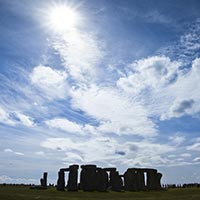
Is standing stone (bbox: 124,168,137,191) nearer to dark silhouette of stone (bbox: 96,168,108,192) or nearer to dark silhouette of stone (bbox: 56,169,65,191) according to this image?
dark silhouette of stone (bbox: 96,168,108,192)

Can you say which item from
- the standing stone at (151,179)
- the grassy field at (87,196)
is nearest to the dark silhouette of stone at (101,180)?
the standing stone at (151,179)

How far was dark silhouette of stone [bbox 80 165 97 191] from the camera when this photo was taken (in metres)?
47.7

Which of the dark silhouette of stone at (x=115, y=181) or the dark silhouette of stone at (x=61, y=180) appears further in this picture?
the dark silhouette of stone at (x=61, y=180)

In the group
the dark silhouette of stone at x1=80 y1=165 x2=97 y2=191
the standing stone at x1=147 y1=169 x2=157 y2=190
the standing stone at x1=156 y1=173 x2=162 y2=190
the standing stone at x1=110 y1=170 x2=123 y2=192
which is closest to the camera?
the dark silhouette of stone at x1=80 y1=165 x2=97 y2=191

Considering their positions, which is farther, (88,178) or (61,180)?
(61,180)

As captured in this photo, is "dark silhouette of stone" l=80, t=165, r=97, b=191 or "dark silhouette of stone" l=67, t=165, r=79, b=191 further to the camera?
"dark silhouette of stone" l=67, t=165, r=79, b=191

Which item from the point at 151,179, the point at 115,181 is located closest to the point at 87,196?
the point at 115,181

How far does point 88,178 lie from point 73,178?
244 centimetres

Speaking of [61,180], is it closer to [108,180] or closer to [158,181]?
[108,180]

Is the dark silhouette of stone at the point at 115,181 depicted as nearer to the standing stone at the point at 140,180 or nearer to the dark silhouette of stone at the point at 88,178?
the standing stone at the point at 140,180

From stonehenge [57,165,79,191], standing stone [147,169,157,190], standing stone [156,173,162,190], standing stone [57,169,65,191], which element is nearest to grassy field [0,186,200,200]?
stonehenge [57,165,79,191]

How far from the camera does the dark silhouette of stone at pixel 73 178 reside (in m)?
48.5

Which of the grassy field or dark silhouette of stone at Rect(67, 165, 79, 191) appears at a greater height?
dark silhouette of stone at Rect(67, 165, 79, 191)

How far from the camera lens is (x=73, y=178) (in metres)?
49.6
